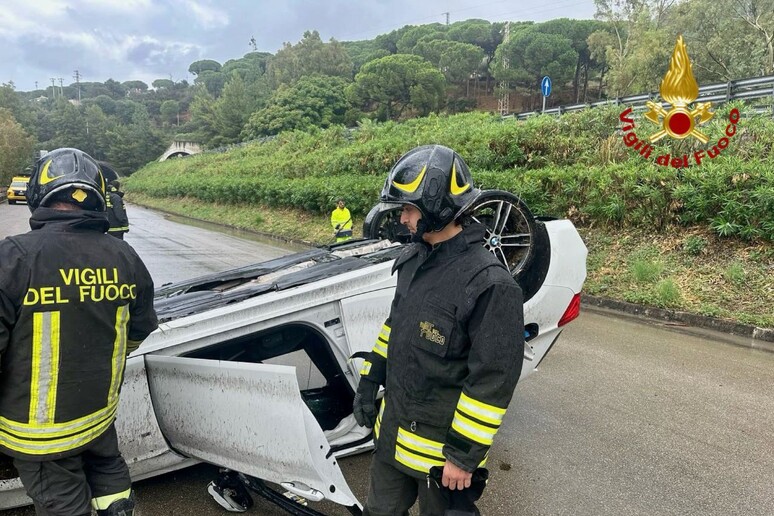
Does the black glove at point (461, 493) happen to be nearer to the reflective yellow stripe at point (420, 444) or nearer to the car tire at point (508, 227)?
the reflective yellow stripe at point (420, 444)

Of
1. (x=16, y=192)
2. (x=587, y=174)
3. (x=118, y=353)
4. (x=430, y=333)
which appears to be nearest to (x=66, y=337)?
A: (x=118, y=353)

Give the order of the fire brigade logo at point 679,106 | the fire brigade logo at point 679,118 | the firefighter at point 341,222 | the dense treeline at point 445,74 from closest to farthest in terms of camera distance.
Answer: the fire brigade logo at point 679,118 < the fire brigade logo at point 679,106 < the firefighter at point 341,222 < the dense treeline at point 445,74

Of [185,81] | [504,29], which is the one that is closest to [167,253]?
[504,29]

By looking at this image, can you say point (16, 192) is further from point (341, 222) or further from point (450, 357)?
point (450, 357)

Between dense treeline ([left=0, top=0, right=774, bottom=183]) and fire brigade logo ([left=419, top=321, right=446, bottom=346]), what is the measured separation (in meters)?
33.3

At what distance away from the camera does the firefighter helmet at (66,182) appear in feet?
6.57

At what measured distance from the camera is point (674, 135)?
10.5 meters

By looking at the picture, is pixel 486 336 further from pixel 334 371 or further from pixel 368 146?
pixel 368 146

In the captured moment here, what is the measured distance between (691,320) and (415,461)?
656cm

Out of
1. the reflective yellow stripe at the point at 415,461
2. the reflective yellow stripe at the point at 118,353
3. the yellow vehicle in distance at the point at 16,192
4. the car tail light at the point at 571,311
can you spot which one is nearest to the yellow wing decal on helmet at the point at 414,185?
the reflective yellow stripe at the point at 415,461

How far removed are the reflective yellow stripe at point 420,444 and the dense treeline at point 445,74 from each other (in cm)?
3344

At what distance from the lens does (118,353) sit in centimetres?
207

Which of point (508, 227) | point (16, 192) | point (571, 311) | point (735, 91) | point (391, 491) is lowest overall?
point (16, 192)

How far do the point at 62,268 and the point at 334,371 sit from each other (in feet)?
5.81
